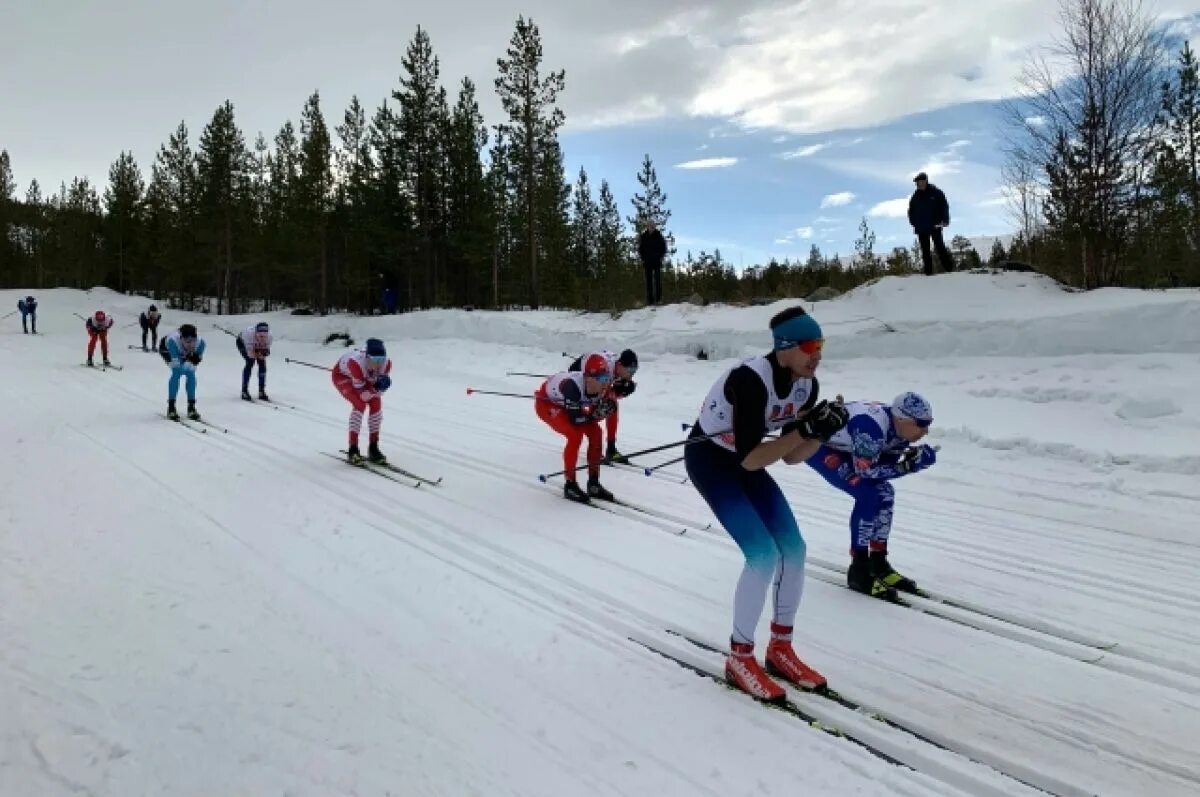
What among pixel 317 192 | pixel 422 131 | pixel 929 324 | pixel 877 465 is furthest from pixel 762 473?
pixel 317 192

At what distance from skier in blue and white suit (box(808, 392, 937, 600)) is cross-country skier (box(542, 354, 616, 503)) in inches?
117

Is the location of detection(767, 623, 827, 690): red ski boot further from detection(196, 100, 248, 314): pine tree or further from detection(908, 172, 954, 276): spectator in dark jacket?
detection(196, 100, 248, 314): pine tree

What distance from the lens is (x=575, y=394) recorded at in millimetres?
7773

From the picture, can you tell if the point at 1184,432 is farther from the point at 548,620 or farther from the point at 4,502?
the point at 4,502

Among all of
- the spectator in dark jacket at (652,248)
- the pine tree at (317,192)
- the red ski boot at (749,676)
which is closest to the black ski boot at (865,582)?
the red ski boot at (749,676)

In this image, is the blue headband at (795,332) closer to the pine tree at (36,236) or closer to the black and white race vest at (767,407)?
the black and white race vest at (767,407)

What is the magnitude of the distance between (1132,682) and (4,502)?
32.0ft

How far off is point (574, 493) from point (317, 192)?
36449mm

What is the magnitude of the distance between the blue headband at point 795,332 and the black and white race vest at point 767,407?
15cm

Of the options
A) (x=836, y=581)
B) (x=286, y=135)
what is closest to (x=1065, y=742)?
(x=836, y=581)

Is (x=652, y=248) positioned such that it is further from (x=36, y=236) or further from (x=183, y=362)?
(x=36, y=236)

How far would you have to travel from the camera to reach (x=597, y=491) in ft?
25.7

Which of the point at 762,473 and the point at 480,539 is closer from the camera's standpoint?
the point at 762,473

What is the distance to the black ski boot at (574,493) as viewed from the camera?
7770 mm
